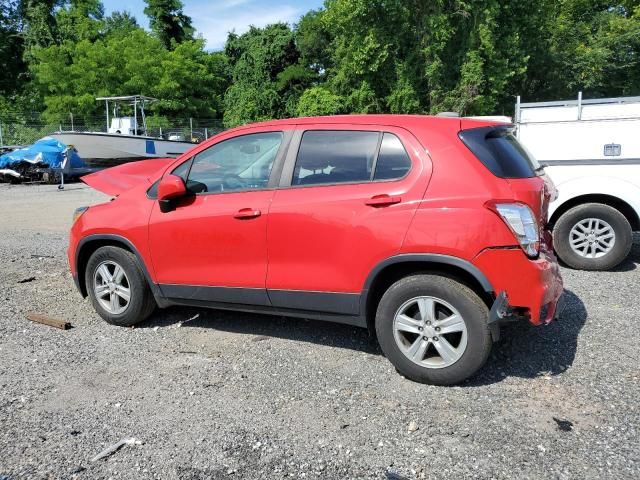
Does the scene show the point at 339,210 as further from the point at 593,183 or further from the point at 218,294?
the point at 593,183

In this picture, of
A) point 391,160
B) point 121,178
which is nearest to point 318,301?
point 391,160

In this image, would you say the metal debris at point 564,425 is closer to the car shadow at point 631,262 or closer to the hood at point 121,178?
the hood at point 121,178

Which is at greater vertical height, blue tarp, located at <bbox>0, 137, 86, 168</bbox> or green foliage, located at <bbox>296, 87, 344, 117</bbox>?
green foliage, located at <bbox>296, 87, 344, 117</bbox>

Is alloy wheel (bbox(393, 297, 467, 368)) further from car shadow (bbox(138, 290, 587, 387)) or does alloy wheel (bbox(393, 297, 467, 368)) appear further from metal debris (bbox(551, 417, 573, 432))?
metal debris (bbox(551, 417, 573, 432))

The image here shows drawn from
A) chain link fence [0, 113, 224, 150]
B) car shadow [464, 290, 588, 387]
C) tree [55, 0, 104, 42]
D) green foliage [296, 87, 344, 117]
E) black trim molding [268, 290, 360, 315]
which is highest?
tree [55, 0, 104, 42]

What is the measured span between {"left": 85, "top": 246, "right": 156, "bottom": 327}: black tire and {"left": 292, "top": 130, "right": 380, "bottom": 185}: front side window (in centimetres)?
175

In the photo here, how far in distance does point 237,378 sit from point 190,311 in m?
1.72

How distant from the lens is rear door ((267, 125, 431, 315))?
366 cm

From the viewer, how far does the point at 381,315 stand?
3.75 metres

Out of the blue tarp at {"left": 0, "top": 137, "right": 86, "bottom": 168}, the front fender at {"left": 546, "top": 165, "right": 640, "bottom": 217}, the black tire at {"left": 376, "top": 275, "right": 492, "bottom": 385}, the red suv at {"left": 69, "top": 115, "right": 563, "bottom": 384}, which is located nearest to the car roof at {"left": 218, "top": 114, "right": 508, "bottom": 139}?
the red suv at {"left": 69, "top": 115, "right": 563, "bottom": 384}

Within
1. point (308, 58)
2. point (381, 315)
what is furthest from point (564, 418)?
point (308, 58)

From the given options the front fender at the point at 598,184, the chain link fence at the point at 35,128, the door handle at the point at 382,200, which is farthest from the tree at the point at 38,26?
the door handle at the point at 382,200

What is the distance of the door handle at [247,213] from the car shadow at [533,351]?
192 cm

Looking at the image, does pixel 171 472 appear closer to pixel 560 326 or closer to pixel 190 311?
pixel 190 311
